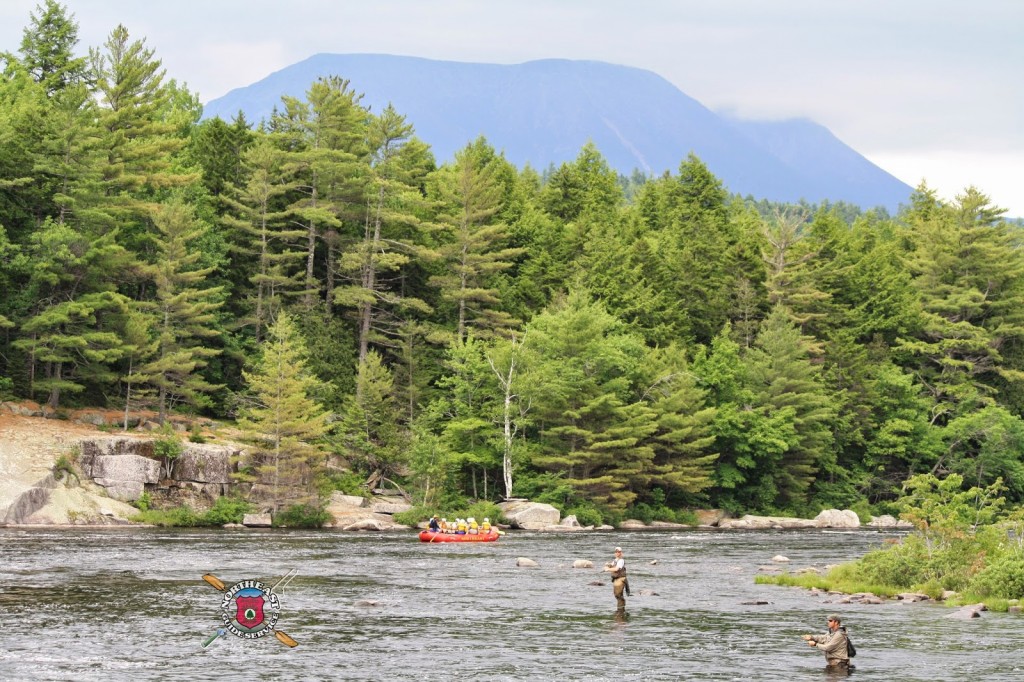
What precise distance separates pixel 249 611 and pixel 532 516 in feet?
133

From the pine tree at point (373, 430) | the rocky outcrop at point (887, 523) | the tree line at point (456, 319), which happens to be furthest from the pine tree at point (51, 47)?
the rocky outcrop at point (887, 523)

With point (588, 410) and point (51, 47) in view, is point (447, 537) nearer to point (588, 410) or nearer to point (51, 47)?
point (588, 410)

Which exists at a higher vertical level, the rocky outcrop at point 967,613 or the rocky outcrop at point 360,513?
the rocky outcrop at point 360,513

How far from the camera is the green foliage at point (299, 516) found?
6139 centimetres

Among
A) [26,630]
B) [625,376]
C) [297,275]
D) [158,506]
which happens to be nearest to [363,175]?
[297,275]

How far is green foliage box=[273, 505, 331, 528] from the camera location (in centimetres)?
6139

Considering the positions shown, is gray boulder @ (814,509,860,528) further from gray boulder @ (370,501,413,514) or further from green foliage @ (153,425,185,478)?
green foliage @ (153,425,185,478)

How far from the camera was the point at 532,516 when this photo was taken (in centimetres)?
6650

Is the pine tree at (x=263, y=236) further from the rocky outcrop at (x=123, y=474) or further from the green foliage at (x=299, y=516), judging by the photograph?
the green foliage at (x=299, y=516)

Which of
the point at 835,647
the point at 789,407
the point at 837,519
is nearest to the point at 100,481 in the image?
the point at 789,407

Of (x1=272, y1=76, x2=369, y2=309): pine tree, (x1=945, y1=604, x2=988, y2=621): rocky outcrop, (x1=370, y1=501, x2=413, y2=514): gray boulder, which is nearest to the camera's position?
(x1=945, y1=604, x2=988, y2=621): rocky outcrop

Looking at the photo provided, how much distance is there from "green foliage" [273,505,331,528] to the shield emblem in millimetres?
30853

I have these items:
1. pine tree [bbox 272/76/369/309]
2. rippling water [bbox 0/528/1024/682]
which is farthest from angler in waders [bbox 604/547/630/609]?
pine tree [bbox 272/76/369/309]

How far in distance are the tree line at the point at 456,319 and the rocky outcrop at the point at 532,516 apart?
2.11m
